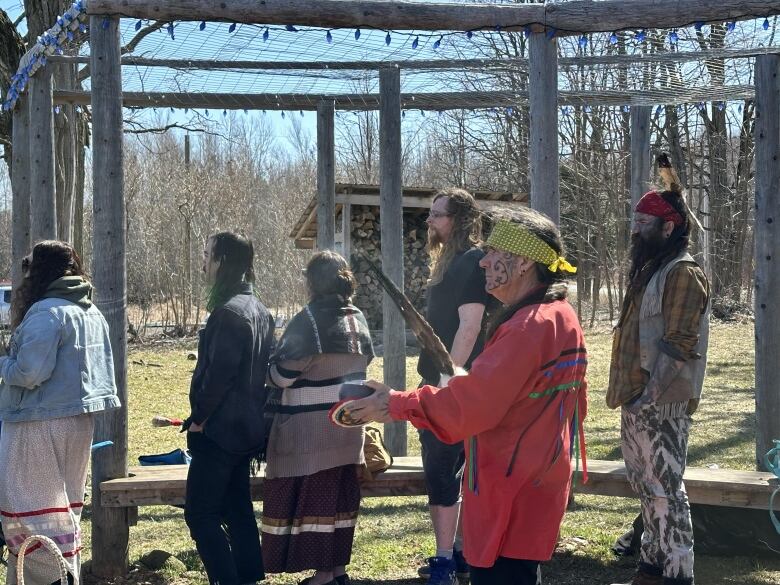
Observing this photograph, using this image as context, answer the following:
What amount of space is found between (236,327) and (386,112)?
2589 mm

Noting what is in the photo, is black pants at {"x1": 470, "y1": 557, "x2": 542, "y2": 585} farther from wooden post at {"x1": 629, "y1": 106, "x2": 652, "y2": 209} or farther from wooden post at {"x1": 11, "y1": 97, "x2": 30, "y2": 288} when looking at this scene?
wooden post at {"x1": 629, "y1": 106, "x2": 652, "y2": 209}

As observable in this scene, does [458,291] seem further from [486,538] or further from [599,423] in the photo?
[599,423]

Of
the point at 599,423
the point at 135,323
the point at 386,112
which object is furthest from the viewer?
the point at 135,323

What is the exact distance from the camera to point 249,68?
6586 millimetres

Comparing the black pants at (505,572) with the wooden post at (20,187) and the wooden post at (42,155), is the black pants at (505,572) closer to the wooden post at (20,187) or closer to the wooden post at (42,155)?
the wooden post at (42,155)

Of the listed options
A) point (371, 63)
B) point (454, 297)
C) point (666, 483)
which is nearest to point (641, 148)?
point (371, 63)

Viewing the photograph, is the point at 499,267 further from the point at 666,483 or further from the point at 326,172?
the point at 326,172

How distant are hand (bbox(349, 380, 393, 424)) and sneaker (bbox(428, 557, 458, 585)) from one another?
2012 mm

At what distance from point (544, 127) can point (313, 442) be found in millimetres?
2171

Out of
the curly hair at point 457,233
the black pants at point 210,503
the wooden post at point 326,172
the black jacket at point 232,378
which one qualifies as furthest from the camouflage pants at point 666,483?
the wooden post at point 326,172

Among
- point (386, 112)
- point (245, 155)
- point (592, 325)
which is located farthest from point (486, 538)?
point (245, 155)

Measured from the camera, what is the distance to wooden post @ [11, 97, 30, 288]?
23.5 feet

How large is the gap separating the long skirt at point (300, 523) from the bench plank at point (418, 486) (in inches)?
24.6

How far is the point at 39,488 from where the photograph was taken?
157 inches
